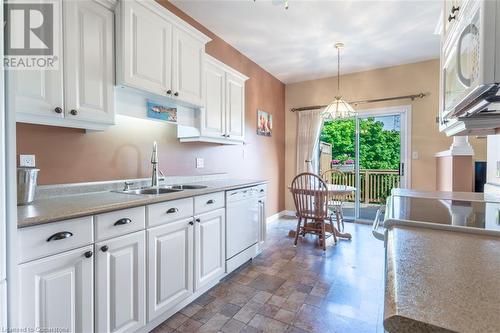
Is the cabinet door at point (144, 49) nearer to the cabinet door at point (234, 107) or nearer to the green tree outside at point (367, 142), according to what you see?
the cabinet door at point (234, 107)

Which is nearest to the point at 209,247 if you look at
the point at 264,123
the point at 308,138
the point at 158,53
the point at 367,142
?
the point at 158,53

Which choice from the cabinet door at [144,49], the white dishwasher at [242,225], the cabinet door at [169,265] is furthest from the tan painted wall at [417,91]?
the cabinet door at [169,265]

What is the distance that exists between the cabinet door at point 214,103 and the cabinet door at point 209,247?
0.92 metres

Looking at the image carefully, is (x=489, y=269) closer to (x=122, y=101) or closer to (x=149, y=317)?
(x=149, y=317)

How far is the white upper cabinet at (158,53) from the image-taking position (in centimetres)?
175

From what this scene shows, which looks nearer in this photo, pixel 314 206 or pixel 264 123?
pixel 314 206

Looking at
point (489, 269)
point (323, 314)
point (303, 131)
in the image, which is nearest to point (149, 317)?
point (323, 314)

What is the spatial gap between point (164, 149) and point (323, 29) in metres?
2.38

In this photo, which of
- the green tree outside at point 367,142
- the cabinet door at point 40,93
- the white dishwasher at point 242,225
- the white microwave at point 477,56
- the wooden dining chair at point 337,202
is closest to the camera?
the white microwave at point 477,56

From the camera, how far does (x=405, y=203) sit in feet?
4.74

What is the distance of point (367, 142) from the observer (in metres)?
4.53

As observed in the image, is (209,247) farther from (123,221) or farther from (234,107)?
(234,107)

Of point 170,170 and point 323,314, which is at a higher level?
point 170,170

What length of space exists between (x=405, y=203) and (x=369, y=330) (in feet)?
3.06
